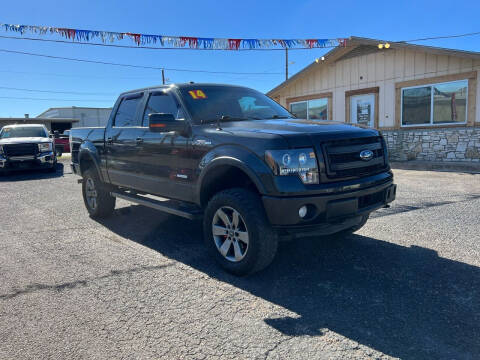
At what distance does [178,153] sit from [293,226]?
1.69 m

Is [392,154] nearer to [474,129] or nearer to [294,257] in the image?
[474,129]

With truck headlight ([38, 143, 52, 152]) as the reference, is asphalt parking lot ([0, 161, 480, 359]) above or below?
below

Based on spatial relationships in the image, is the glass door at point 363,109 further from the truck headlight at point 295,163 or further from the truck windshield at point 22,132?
the truck windshield at point 22,132

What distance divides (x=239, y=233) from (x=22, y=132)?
13718mm

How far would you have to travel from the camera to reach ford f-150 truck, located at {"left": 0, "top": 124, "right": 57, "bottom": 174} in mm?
12656

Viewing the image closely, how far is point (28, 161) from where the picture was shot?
12977mm

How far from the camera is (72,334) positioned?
2654 mm

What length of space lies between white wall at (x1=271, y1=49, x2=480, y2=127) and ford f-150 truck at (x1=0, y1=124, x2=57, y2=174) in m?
10.3

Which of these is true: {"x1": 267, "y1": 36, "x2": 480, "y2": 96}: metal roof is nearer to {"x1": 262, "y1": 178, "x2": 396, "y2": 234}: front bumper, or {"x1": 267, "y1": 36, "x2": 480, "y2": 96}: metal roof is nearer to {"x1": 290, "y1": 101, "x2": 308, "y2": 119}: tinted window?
{"x1": 290, "y1": 101, "x2": 308, "y2": 119}: tinted window

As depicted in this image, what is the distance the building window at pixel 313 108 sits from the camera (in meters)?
15.5

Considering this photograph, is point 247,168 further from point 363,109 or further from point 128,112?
point 363,109

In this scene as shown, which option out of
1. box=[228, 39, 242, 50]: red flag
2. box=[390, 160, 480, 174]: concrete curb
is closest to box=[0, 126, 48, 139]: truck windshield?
box=[228, 39, 242, 50]: red flag

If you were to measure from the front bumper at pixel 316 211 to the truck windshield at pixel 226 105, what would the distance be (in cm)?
147

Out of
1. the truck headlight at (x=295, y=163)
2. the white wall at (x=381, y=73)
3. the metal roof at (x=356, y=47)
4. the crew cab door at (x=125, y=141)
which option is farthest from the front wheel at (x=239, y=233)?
the white wall at (x=381, y=73)
